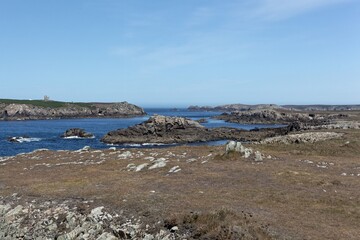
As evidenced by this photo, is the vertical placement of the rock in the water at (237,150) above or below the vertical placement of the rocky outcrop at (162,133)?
above

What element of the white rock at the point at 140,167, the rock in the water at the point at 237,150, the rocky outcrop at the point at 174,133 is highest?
the rock in the water at the point at 237,150

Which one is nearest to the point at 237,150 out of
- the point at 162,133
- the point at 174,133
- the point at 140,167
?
the point at 140,167

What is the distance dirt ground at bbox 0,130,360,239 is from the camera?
1606 cm

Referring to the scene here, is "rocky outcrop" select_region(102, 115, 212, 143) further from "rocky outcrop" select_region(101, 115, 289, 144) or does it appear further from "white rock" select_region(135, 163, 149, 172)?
"white rock" select_region(135, 163, 149, 172)

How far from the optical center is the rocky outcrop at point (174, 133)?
9250cm

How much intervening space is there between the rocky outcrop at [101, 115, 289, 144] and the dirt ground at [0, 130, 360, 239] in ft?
181

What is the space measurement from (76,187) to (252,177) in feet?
38.3

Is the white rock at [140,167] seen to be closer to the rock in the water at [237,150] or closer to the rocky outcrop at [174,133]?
the rock in the water at [237,150]

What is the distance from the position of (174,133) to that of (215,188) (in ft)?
251

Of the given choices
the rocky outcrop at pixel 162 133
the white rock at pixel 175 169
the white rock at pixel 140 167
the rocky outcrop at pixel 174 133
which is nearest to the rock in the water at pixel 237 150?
the white rock at pixel 175 169

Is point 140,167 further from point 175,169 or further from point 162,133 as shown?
point 162,133

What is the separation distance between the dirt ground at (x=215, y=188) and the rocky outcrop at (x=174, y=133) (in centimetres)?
5522

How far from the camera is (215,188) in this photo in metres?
22.1

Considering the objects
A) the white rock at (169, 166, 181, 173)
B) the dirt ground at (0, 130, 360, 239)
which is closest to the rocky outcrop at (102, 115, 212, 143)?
the dirt ground at (0, 130, 360, 239)
